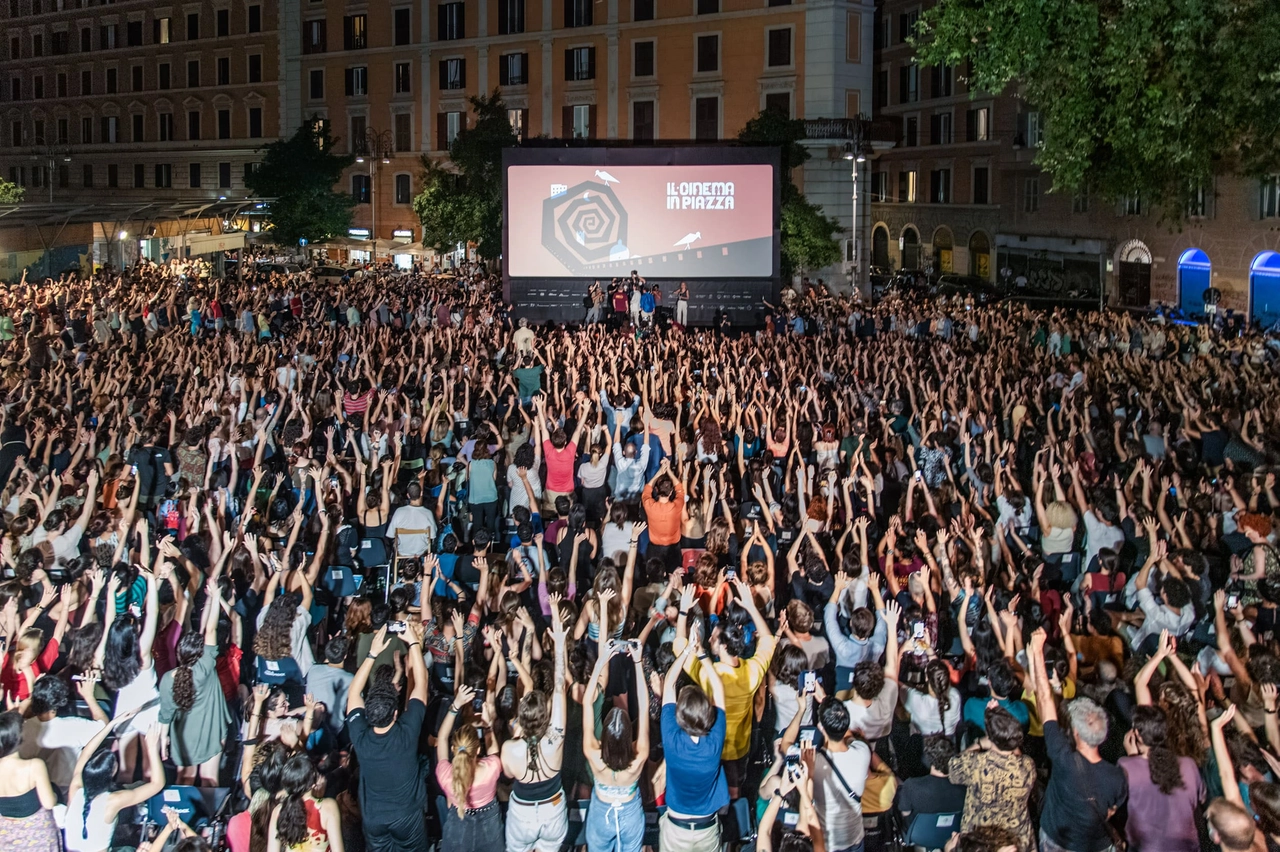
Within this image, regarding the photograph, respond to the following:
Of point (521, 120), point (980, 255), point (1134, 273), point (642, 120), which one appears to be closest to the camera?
point (1134, 273)

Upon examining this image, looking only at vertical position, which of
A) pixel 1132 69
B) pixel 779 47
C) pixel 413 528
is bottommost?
pixel 413 528

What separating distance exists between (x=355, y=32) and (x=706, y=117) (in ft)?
55.9

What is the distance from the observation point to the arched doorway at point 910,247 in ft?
179

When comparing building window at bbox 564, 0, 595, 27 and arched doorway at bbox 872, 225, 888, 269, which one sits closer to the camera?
building window at bbox 564, 0, 595, 27

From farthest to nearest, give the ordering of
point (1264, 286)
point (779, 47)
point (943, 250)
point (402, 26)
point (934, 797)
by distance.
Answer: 1. point (943, 250)
2. point (402, 26)
3. point (779, 47)
4. point (1264, 286)
5. point (934, 797)

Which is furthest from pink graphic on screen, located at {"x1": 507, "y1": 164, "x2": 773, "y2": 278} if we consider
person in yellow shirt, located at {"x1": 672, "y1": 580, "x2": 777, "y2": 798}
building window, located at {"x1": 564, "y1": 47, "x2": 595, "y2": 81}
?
building window, located at {"x1": 564, "y1": 47, "x2": 595, "y2": 81}

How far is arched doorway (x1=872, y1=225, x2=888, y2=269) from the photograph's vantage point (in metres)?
57.5

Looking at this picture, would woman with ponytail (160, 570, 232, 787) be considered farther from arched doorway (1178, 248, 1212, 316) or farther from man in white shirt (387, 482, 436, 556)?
arched doorway (1178, 248, 1212, 316)

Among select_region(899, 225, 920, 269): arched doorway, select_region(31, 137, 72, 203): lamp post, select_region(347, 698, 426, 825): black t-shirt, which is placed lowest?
select_region(347, 698, 426, 825): black t-shirt

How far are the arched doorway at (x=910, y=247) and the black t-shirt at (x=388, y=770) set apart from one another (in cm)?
5072

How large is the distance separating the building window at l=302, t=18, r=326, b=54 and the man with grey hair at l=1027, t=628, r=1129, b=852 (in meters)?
54.4

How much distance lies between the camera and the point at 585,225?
27.0 metres

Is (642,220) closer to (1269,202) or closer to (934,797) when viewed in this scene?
(1269,202)

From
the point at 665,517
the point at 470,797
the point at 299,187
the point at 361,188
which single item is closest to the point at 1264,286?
the point at 665,517
